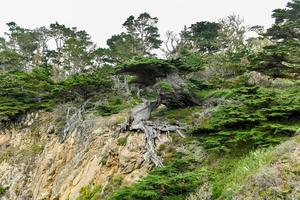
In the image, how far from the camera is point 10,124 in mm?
26391

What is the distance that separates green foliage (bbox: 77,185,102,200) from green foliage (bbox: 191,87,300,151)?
4.77m

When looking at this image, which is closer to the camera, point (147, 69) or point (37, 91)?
point (147, 69)

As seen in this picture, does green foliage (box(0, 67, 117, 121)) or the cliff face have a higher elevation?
green foliage (box(0, 67, 117, 121))

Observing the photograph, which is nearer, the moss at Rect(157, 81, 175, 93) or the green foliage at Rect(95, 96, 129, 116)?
the moss at Rect(157, 81, 175, 93)

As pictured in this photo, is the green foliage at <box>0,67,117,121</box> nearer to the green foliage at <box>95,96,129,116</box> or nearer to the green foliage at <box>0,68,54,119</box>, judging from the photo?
the green foliage at <box>0,68,54,119</box>

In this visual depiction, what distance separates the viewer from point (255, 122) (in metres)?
13.4

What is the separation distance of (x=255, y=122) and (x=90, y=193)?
7.40m

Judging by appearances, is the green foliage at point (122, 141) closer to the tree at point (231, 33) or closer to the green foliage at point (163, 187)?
A: the green foliage at point (163, 187)

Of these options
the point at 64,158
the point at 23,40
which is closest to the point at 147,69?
the point at 64,158

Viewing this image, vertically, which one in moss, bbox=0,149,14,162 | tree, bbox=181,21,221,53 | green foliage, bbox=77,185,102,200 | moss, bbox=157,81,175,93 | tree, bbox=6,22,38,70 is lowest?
green foliage, bbox=77,185,102,200

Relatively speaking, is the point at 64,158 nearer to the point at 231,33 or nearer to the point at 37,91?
the point at 37,91

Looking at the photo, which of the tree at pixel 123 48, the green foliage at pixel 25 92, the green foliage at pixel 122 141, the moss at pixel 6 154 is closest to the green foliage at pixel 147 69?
the green foliage at pixel 122 141

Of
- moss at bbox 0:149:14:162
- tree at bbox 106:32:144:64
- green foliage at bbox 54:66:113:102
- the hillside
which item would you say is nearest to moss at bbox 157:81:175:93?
the hillside

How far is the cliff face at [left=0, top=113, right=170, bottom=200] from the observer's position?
16172 mm
